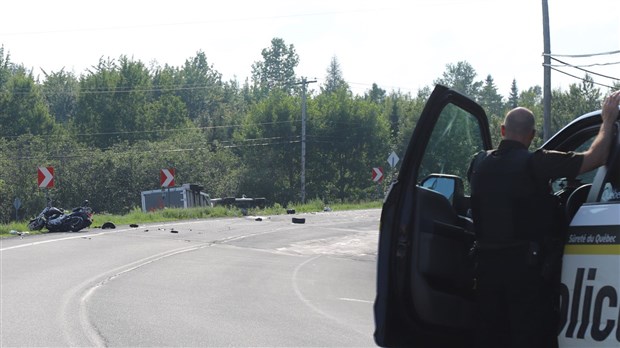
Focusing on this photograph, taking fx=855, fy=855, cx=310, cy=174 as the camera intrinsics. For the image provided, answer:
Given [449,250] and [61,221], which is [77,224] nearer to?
[61,221]

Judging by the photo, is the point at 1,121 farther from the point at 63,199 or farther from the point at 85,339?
the point at 85,339

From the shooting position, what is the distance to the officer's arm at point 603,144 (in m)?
3.83

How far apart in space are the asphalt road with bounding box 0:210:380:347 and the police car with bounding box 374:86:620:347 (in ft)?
14.1

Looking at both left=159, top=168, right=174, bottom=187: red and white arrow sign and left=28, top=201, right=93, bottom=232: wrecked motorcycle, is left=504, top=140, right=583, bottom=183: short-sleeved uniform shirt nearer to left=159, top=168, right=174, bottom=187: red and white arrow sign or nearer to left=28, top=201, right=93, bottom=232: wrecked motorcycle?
left=28, top=201, right=93, bottom=232: wrecked motorcycle

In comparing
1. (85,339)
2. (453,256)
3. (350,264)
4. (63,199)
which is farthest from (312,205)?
(453,256)

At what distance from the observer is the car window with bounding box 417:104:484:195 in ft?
14.9

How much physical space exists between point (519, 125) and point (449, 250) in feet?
2.35

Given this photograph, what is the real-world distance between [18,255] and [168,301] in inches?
299

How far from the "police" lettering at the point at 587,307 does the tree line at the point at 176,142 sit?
3407 cm

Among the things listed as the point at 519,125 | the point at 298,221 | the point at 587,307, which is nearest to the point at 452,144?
the point at 519,125

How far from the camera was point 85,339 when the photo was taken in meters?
8.59

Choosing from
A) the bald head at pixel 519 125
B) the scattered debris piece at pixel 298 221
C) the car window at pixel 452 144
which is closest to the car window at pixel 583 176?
the car window at pixel 452 144

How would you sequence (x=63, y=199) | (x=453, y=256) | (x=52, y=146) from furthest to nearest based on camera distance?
1. (x=52, y=146)
2. (x=63, y=199)
3. (x=453, y=256)

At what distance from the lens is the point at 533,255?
3854 millimetres
